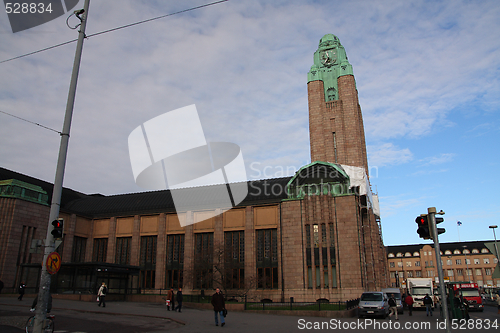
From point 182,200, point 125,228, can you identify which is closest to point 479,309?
point 182,200

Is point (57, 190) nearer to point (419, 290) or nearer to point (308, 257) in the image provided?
point (308, 257)

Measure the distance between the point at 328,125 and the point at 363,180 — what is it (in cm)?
1761

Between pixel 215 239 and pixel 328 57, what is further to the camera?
pixel 328 57

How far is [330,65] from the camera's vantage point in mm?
67750

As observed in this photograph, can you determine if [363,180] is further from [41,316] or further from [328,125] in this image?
[41,316]

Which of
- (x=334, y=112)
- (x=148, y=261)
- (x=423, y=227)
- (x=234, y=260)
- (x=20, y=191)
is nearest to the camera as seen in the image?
(x=423, y=227)

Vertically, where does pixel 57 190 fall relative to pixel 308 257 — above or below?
above

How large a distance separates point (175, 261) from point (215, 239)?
6446 mm

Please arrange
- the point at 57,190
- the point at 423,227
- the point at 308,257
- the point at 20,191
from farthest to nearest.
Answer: the point at 20,191 → the point at 308,257 → the point at 57,190 → the point at 423,227

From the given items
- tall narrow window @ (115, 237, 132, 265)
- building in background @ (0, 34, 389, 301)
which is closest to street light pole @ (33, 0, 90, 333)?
building in background @ (0, 34, 389, 301)

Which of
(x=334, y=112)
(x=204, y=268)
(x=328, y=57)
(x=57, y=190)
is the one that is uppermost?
(x=328, y=57)

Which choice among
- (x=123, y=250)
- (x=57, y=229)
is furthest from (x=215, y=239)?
(x=57, y=229)

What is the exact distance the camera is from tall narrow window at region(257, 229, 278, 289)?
140ft

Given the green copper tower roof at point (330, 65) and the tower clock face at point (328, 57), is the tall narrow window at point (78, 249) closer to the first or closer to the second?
the green copper tower roof at point (330, 65)
